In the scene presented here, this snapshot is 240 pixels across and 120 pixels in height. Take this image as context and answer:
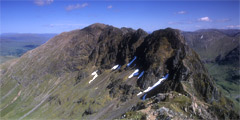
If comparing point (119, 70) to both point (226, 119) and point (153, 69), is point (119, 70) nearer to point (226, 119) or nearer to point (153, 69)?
point (153, 69)

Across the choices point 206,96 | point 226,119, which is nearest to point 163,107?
point 226,119

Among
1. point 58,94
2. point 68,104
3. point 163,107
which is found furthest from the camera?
point 58,94

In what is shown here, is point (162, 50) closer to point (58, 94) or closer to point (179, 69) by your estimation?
point (179, 69)

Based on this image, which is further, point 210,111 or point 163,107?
point 210,111

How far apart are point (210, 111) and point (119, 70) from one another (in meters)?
112

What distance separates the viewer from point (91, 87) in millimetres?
173500

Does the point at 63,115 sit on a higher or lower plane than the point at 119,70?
lower

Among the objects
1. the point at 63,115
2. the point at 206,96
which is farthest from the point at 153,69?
the point at 63,115

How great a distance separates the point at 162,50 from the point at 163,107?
375 ft

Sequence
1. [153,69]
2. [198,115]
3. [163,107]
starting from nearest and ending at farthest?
[163,107] < [198,115] < [153,69]

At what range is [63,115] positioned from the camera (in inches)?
6186

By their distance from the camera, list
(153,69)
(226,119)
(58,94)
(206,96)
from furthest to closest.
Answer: (58,94)
(153,69)
(206,96)
(226,119)

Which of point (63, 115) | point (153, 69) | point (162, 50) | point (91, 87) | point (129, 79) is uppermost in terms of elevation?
point (162, 50)

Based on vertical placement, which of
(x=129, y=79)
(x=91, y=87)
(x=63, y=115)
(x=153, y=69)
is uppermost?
(x=153, y=69)
